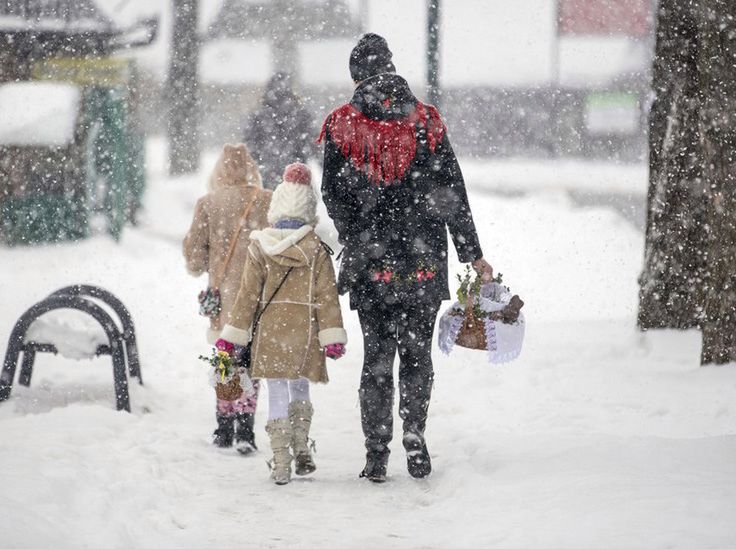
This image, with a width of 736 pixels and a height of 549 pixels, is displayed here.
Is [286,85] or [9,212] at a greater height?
[286,85]

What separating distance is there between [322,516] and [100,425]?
173 centimetres

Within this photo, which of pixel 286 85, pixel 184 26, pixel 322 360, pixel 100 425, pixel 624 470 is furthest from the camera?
pixel 184 26

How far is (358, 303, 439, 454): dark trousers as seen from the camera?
5.20 meters

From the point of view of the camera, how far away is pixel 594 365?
301 inches

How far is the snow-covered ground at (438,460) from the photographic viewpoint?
422 cm

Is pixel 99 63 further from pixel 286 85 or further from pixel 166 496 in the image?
pixel 166 496

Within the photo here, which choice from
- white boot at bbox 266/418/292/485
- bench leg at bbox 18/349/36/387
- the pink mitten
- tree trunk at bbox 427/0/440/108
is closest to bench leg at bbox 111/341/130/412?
bench leg at bbox 18/349/36/387

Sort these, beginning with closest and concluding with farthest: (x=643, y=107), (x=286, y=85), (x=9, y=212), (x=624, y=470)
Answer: (x=624, y=470)
(x=286, y=85)
(x=9, y=212)
(x=643, y=107)

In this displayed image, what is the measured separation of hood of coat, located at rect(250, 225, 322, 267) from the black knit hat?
80 cm

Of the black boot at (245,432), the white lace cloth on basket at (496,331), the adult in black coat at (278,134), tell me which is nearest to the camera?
the white lace cloth on basket at (496,331)

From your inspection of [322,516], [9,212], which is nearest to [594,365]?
[322,516]

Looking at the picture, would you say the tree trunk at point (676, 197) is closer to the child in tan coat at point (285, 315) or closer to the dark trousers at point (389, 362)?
the dark trousers at point (389, 362)

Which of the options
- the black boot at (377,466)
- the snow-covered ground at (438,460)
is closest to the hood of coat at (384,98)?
the black boot at (377,466)

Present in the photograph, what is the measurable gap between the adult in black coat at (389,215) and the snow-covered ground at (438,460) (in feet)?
1.98
